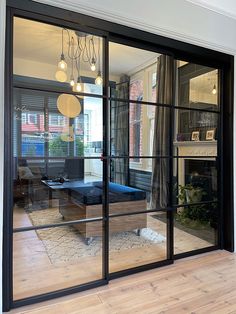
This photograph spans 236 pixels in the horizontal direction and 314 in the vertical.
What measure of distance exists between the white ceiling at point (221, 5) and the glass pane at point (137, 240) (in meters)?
2.46

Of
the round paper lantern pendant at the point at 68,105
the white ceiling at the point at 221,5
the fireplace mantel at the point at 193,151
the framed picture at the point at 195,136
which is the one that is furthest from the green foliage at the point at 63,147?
the white ceiling at the point at 221,5

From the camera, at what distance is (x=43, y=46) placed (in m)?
2.15

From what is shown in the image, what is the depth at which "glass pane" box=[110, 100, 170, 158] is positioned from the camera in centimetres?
251

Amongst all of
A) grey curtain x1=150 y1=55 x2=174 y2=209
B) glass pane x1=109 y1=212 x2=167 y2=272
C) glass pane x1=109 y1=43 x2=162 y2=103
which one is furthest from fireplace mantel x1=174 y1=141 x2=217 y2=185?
glass pane x1=109 y1=43 x2=162 y2=103

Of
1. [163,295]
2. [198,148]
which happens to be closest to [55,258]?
[163,295]

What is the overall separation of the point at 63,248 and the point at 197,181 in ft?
6.33

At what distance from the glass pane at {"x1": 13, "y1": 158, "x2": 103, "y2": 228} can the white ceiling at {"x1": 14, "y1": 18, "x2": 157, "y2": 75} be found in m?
0.93

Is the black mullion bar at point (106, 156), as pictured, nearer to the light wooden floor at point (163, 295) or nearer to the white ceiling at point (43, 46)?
the white ceiling at point (43, 46)

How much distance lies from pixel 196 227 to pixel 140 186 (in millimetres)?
1120

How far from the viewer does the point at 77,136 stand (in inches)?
89.4

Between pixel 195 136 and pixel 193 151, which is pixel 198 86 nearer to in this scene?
pixel 195 136

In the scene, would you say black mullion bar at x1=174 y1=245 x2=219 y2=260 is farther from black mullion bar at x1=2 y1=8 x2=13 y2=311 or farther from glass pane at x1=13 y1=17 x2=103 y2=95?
glass pane at x1=13 y1=17 x2=103 y2=95

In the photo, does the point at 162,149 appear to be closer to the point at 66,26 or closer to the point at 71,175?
the point at 71,175

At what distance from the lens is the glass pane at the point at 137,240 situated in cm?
270
